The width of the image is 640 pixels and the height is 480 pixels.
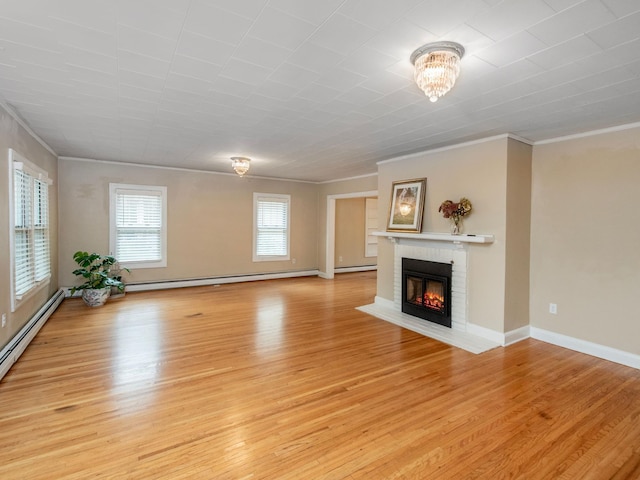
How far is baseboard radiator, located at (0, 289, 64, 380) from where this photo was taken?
9.79ft

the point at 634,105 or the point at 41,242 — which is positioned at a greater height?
the point at 634,105

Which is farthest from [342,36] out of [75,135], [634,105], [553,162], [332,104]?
[75,135]

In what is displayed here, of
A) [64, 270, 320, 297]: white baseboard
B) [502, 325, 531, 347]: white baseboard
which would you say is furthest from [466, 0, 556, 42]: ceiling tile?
[64, 270, 320, 297]: white baseboard

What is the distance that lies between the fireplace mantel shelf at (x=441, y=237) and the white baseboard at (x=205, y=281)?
369 centimetres

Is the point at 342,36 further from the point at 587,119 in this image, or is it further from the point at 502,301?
the point at 502,301

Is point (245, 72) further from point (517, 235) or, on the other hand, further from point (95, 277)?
point (95, 277)

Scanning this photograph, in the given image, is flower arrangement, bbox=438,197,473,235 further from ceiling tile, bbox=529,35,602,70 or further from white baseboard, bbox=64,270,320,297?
white baseboard, bbox=64,270,320,297

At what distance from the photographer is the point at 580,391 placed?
9.28 ft

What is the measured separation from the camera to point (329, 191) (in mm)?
8281

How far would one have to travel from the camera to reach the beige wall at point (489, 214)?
12.7 feet

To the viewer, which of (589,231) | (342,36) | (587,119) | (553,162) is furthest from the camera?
(553,162)

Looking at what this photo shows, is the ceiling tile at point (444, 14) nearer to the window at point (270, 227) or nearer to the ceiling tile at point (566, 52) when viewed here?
the ceiling tile at point (566, 52)

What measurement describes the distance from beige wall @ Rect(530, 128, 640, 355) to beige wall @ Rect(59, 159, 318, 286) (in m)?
5.42

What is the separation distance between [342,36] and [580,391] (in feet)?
11.2
